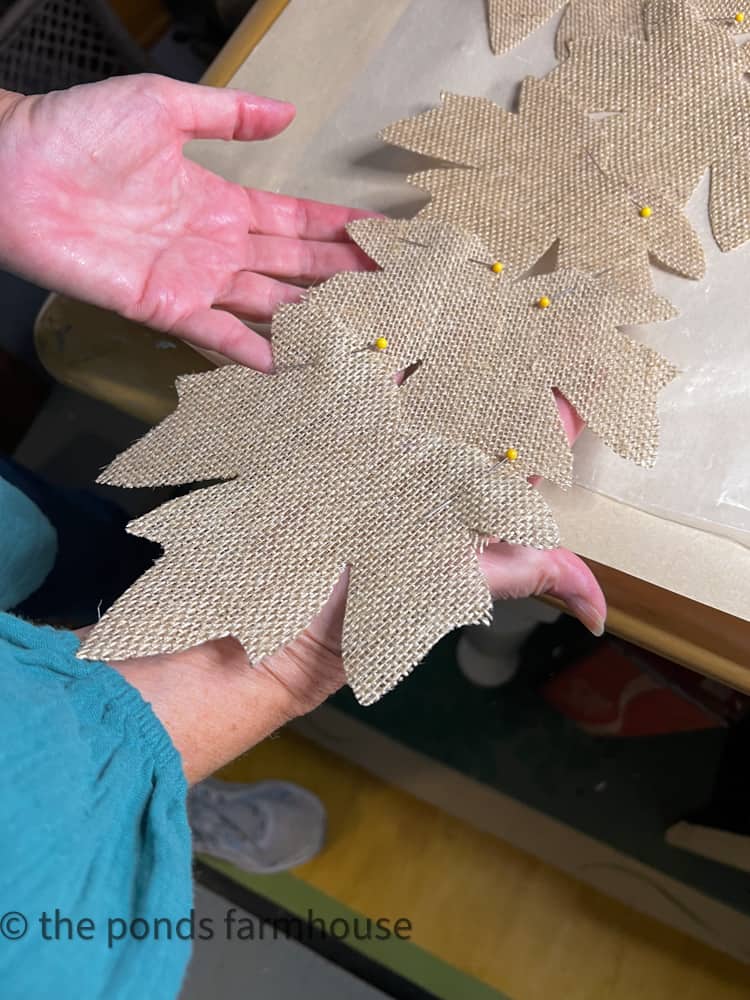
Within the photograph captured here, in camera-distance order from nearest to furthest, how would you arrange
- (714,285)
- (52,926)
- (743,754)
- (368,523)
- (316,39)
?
(52,926) < (368,523) < (714,285) < (316,39) < (743,754)

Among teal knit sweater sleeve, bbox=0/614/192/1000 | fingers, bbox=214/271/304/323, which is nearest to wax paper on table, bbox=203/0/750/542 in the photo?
fingers, bbox=214/271/304/323

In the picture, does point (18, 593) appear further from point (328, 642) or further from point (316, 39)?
point (316, 39)

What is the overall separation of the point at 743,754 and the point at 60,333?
0.79 meters

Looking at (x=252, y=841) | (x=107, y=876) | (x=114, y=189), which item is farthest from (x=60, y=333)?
(x=252, y=841)

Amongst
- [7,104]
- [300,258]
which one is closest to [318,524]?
[300,258]

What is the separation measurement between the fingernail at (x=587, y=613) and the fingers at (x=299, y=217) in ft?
1.03

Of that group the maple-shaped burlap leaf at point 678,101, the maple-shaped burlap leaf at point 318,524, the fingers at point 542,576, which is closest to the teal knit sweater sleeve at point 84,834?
the maple-shaped burlap leaf at point 318,524

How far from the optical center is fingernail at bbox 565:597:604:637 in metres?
0.45

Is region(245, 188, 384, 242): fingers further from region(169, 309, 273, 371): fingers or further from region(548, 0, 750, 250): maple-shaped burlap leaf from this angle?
region(548, 0, 750, 250): maple-shaped burlap leaf

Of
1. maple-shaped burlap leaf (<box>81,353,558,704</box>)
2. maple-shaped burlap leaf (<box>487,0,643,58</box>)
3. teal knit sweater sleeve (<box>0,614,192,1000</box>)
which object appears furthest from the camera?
maple-shaped burlap leaf (<box>487,0,643,58</box>)

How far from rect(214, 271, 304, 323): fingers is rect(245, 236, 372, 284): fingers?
0.04ft

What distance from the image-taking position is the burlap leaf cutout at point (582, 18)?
1.99 feet

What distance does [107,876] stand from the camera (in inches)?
13.2

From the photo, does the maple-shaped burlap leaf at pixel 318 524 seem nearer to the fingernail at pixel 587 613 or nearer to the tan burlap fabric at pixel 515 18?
the fingernail at pixel 587 613
